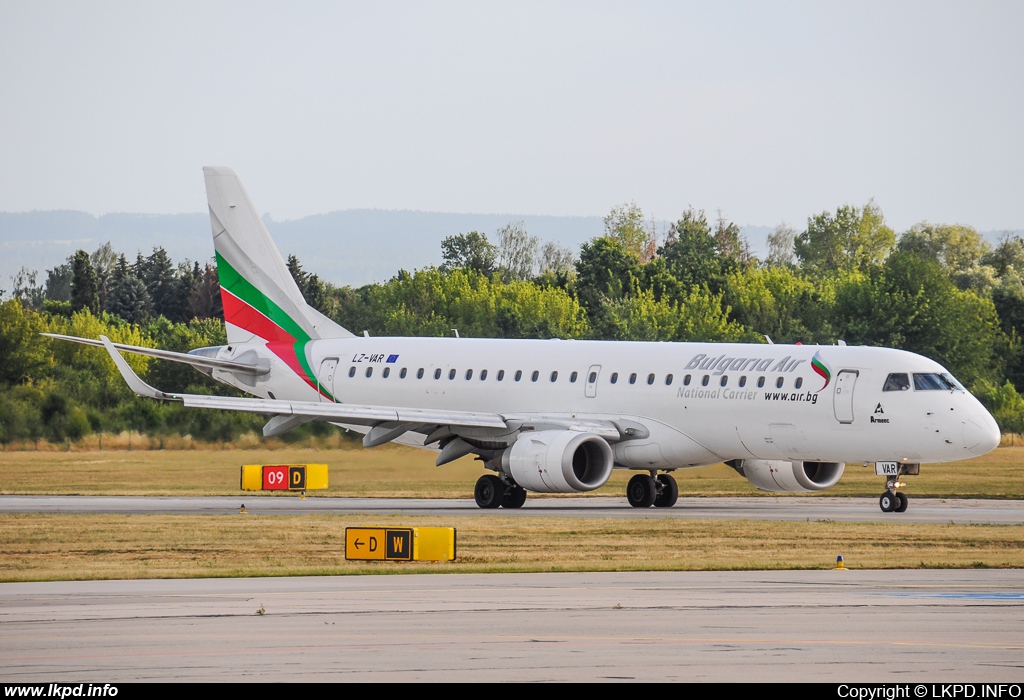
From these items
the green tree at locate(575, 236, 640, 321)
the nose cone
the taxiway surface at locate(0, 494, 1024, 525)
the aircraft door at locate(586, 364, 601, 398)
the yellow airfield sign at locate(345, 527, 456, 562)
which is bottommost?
the taxiway surface at locate(0, 494, 1024, 525)

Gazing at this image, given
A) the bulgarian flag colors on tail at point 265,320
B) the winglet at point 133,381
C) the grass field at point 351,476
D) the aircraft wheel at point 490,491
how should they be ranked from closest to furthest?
1. the winglet at point 133,381
2. the aircraft wheel at point 490,491
3. the grass field at point 351,476
4. the bulgarian flag colors on tail at point 265,320

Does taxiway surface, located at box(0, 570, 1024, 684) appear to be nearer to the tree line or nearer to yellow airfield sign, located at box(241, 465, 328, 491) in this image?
yellow airfield sign, located at box(241, 465, 328, 491)

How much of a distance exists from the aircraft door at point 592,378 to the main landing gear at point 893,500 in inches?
280

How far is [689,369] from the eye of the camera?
35.5 metres

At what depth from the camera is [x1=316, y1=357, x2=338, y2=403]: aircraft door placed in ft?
139

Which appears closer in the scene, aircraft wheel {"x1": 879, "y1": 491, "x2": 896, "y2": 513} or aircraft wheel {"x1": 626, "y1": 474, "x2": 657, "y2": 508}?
aircraft wheel {"x1": 879, "y1": 491, "x2": 896, "y2": 513}

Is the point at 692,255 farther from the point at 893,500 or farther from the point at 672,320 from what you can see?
the point at 893,500

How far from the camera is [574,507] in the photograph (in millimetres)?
→ 37469

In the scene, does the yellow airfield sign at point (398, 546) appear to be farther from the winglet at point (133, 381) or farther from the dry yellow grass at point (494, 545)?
the winglet at point (133, 381)

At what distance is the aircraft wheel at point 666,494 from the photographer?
37.3m

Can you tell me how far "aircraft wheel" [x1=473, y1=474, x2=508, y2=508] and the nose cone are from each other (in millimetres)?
10619

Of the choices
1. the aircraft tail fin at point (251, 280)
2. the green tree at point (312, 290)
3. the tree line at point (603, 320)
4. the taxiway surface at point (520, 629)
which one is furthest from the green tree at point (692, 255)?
the taxiway surface at point (520, 629)

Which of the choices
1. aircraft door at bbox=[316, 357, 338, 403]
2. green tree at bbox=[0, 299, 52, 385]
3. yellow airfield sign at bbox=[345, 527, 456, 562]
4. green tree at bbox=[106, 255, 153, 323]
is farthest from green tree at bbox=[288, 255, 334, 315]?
yellow airfield sign at bbox=[345, 527, 456, 562]

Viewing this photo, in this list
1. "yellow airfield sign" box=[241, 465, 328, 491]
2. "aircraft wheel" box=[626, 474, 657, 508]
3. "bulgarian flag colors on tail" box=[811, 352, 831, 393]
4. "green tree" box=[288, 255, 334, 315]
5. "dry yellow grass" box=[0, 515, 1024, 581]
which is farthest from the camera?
"green tree" box=[288, 255, 334, 315]
